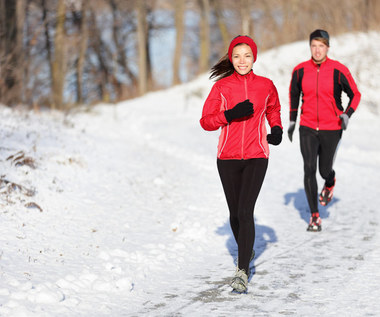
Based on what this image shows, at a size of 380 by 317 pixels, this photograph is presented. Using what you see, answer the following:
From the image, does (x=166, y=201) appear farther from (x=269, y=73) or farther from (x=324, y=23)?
(x=324, y=23)

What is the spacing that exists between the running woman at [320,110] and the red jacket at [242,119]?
88.6 inches

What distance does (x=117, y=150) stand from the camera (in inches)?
479

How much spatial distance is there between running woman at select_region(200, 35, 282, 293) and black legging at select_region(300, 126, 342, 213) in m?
2.21

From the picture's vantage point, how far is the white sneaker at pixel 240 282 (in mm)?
4699

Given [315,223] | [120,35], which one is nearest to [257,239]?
[315,223]

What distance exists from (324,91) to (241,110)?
8.98 feet

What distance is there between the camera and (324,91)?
6953mm

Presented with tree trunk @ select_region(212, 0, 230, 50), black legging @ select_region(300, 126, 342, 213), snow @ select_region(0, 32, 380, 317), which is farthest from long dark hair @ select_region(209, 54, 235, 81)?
tree trunk @ select_region(212, 0, 230, 50)

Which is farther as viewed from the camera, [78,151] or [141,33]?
[141,33]

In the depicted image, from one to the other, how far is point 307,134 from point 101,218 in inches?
110

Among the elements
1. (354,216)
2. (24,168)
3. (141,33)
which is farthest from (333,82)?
(141,33)

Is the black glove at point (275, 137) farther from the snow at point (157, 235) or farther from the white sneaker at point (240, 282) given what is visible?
the snow at point (157, 235)

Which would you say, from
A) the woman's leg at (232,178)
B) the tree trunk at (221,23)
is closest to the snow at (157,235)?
the woman's leg at (232,178)

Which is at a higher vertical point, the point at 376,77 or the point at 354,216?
the point at 376,77
